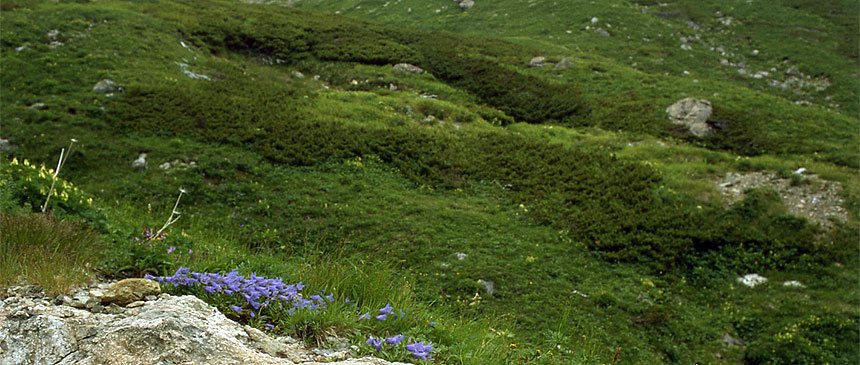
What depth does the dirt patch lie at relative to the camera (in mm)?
13336

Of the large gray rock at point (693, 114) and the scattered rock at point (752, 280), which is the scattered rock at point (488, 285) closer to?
the scattered rock at point (752, 280)

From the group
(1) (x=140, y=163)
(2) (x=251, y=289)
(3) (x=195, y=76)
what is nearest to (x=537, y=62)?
(3) (x=195, y=76)

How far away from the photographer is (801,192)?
1453 centimetres

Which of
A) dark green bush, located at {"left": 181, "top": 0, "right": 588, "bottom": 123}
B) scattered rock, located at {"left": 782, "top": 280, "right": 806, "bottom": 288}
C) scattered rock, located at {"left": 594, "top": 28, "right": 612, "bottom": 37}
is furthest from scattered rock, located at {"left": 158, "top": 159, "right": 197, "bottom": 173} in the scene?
scattered rock, located at {"left": 594, "top": 28, "right": 612, "bottom": 37}

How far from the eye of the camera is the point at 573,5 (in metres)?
46.5

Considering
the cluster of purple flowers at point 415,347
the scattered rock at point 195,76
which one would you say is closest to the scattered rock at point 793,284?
the cluster of purple flowers at point 415,347

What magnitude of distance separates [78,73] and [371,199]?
15.3 meters

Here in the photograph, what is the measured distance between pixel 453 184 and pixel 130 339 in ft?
45.3

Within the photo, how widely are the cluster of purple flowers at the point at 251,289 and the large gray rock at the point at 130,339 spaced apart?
351mm

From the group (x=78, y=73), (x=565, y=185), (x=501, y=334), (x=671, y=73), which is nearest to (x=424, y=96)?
(x=565, y=185)

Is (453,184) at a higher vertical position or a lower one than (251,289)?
lower

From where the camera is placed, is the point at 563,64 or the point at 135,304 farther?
the point at 563,64

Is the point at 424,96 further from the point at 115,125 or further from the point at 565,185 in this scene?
the point at 115,125

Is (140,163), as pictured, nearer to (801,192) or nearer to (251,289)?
(251,289)
